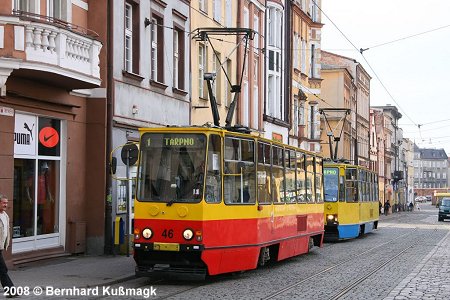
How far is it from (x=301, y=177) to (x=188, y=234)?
24.9 feet

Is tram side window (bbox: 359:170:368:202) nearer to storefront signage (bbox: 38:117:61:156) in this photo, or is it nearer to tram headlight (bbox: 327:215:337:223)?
tram headlight (bbox: 327:215:337:223)

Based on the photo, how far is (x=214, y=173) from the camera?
1638 cm

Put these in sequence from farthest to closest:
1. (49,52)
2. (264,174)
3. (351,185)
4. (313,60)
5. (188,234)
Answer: (313,60) → (351,185) → (264,174) → (49,52) → (188,234)

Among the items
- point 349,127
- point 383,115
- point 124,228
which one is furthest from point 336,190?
point 383,115

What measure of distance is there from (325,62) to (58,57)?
2407 inches

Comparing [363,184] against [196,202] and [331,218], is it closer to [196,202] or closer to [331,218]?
[331,218]

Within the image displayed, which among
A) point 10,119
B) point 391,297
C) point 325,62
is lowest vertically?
point 391,297

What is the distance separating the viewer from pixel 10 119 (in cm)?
1845

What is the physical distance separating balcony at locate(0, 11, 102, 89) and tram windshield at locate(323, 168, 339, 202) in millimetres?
13500

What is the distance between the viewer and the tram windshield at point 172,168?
16.2 m

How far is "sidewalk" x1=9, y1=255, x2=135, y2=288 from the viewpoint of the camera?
15.8 m

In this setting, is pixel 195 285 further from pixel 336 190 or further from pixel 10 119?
pixel 336 190

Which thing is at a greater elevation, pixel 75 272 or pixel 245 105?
pixel 245 105

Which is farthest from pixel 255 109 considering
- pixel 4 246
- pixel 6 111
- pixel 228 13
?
pixel 4 246
